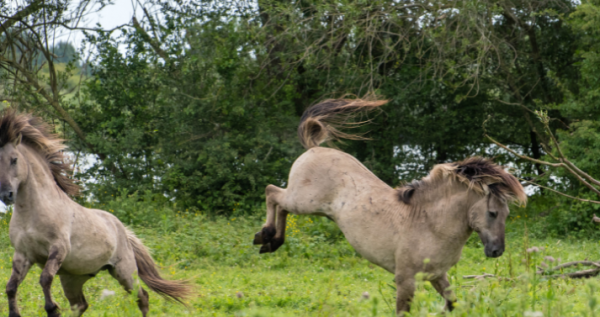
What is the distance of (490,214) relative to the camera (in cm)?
439

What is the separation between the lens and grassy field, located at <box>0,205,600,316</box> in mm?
5738

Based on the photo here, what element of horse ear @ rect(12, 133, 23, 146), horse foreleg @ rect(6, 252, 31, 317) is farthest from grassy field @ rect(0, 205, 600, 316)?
horse ear @ rect(12, 133, 23, 146)

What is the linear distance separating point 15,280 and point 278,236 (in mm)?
2236

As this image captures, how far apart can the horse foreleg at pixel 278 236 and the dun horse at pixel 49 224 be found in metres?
1.21

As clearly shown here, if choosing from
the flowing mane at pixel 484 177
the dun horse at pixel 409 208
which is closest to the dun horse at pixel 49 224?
the dun horse at pixel 409 208

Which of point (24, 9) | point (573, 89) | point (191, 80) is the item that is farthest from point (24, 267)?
point (573, 89)

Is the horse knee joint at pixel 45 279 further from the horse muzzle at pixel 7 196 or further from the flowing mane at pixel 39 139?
the flowing mane at pixel 39 139

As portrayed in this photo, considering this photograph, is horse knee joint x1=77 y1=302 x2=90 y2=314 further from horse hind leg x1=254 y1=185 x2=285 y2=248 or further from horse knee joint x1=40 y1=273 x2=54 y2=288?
horse hind leg x1=254 y1=185 x2=285 y2=248

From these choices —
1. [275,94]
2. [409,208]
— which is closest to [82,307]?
[409,208]

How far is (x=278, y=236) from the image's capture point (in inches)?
216

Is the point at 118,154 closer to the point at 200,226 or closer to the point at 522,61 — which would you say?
the point at 200,226

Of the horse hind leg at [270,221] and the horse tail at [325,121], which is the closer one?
the horse hind leg at [270,221]

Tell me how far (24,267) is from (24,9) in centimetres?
1143

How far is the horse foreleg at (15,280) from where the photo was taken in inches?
170
